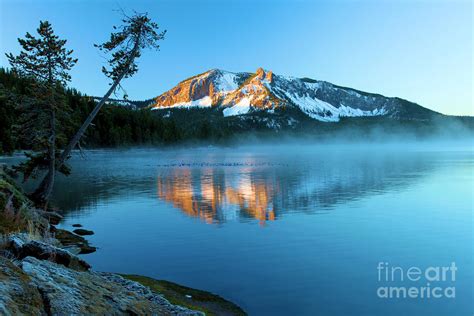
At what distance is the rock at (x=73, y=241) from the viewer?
18.6 meters

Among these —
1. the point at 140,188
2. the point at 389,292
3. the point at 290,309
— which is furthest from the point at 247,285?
the point at 140,188

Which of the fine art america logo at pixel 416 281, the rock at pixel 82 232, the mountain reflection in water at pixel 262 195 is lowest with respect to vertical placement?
the fine art america logo at pixel 416 281

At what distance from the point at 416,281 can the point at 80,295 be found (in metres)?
12.5

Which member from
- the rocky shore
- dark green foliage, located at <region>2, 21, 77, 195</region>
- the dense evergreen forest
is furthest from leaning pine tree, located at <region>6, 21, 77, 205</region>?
the dense evergreen forest

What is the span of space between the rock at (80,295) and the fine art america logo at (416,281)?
8209 millimetres

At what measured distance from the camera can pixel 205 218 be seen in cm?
2739

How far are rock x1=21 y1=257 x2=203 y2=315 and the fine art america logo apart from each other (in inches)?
323

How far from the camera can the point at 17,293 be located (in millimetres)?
6383

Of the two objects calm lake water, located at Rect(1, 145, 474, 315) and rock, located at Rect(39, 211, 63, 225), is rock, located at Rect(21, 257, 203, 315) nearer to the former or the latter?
calm lake water, located at Rect(1, 145, 474, 315)

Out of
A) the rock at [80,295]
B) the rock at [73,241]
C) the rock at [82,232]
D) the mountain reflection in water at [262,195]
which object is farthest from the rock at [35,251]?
the mountain reflection in water at [262,195]

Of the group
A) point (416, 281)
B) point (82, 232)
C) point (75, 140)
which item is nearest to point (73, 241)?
point (82, 232)

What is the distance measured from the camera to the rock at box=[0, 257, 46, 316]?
600 centimetres

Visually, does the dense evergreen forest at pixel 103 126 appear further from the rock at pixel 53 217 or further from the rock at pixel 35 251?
the rock at pixel 35 251

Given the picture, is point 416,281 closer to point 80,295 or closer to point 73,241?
point 80,295
